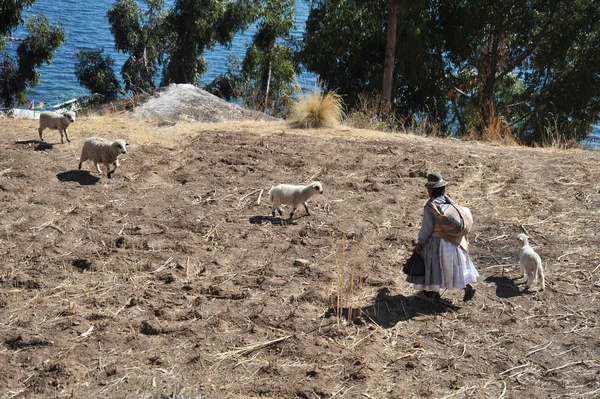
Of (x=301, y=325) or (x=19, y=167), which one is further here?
(x=19, y=167)

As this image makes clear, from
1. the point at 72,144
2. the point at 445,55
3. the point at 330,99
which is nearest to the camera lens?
the point at 72,144

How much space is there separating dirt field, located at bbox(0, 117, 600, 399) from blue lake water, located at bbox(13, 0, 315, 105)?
53.8 ft

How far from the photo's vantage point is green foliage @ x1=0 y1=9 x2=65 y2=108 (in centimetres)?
2181

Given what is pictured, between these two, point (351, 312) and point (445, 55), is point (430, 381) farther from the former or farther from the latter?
point (445, 55)

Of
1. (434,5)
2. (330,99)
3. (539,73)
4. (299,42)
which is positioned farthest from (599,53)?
(330,99)

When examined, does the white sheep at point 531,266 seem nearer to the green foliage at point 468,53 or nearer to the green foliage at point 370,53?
the green foliage at point 468,53

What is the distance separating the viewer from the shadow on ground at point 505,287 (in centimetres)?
771

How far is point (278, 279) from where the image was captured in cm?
784

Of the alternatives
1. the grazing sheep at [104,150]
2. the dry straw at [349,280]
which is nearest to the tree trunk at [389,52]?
the grazing sheep at [104,150]

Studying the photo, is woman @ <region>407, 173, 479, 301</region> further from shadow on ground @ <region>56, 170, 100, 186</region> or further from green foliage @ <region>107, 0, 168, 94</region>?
green foliage @ <region>107, 0, 168, 94</region>

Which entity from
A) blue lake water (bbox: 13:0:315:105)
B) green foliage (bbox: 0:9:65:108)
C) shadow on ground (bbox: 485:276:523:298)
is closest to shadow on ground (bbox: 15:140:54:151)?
shadow on ground (bbox: 485:276:523:298)

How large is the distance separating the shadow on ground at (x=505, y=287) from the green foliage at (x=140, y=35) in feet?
57.8

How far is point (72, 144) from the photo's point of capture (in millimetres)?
12203

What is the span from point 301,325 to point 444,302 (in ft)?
5.00
